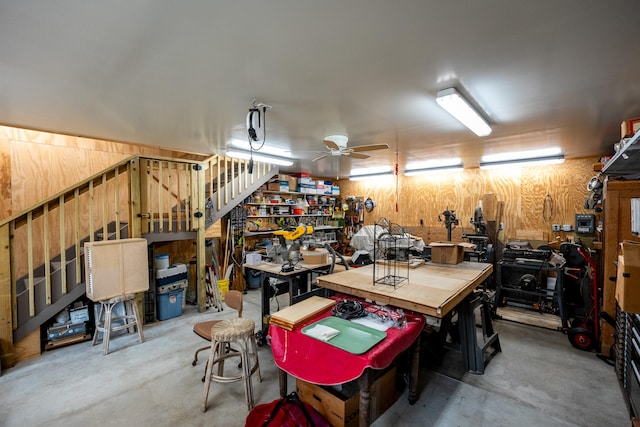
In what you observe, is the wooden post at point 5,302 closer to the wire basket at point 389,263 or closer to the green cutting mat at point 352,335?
the green cutting mat at point 352,335

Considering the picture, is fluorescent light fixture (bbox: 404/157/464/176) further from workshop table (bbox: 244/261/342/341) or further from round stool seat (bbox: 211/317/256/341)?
round stool seat (bbox: 211/317/256/341)

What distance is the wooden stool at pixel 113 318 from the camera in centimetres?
338

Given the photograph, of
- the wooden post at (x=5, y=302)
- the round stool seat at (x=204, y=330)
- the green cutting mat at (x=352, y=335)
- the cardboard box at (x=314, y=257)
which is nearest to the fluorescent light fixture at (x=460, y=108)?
the green cutting mat at (x=352, y=335)

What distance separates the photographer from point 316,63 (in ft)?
6.64

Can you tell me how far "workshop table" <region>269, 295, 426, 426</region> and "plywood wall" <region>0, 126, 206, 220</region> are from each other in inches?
171

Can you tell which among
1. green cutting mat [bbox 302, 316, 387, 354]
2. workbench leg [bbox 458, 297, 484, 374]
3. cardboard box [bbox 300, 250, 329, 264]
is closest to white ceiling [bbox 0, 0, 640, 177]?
cardboard box [bbox 300, 250, 329, 264]

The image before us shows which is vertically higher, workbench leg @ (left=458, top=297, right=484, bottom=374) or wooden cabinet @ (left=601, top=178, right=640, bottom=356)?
wooden cabinet @ (left=601, top=178, right=640, bottom=356)

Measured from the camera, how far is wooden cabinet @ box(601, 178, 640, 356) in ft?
9.71

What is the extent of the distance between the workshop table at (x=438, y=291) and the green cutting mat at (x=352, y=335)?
1.24ft

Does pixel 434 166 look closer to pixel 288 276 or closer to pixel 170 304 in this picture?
pixel 288 276

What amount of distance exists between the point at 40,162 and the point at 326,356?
495 centimetres

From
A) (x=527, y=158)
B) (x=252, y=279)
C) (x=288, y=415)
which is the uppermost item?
(x=527, y=158)

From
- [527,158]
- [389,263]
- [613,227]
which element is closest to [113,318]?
[389,263]

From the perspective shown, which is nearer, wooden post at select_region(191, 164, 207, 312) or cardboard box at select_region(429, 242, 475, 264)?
cardboard box at select_region(429, 242, 475, 264)
